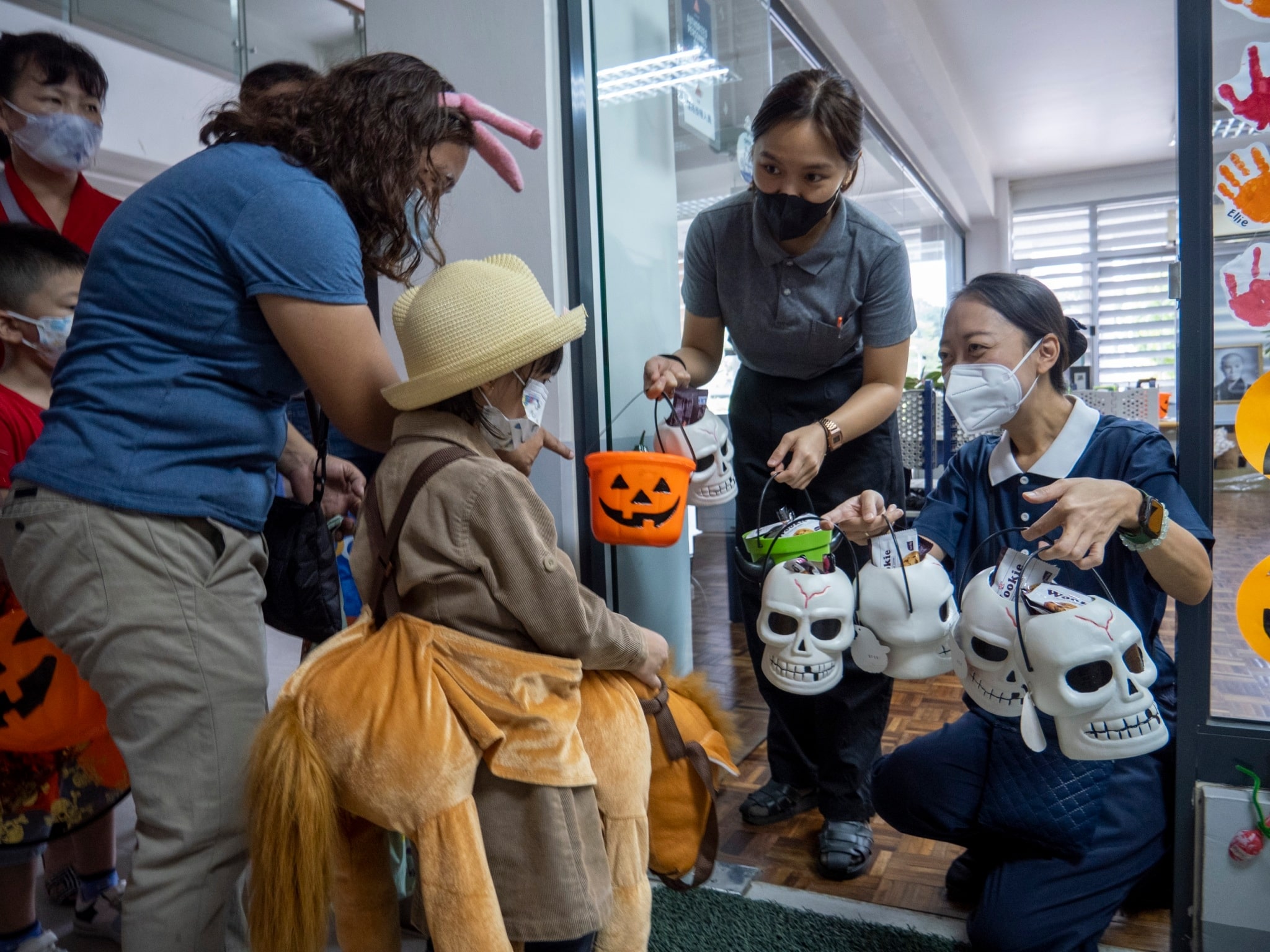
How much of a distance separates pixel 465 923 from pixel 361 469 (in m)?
1.14

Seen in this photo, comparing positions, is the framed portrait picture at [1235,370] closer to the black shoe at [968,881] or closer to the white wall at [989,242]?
the black shoe at [968,881]

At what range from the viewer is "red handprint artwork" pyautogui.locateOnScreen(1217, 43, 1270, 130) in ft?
4.49

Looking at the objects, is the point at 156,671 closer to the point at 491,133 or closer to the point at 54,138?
the point at 491,133

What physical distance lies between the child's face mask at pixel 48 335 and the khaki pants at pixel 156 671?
613 millimetres

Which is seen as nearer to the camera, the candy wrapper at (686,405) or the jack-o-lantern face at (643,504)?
the jack-o-lantern face at (643,504)

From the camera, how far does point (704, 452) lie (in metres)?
1.87

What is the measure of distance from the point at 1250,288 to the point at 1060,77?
103 inches

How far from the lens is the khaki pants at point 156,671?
1.13 meters

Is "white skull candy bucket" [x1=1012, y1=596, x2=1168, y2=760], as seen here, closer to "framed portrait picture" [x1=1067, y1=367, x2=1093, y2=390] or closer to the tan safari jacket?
the tan safari jacket

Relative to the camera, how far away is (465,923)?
1.14 meters

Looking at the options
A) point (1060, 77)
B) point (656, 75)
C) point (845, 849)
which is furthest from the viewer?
point (1060, 77)

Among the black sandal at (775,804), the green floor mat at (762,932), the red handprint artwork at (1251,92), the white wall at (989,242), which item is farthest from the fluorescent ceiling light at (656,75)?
the green floor mat at (762,932)

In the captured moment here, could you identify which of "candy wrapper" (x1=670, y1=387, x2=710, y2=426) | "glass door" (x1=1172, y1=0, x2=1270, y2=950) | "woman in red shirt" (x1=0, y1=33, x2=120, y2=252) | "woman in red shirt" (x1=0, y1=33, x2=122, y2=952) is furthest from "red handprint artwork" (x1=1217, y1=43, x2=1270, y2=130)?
"woman in red shirt" (x1=0, y1=33, x2=120, y2=252)

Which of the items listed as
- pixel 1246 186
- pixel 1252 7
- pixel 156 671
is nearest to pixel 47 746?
pixel 156 671
